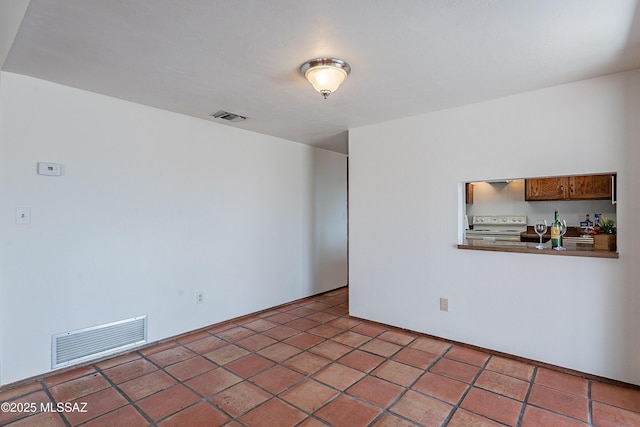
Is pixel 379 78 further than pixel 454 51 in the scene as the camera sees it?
Yes

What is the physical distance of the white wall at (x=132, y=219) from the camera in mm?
2396

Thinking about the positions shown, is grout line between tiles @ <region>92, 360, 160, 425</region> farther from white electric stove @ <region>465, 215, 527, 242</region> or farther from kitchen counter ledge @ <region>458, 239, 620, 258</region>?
white electric stove @ <region>465, 215, 527, 242</region>

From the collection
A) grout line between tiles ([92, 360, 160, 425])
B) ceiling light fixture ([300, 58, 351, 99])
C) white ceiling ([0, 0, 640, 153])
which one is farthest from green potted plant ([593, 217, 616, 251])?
grout line between tiles ([92, 360, 160, 425])

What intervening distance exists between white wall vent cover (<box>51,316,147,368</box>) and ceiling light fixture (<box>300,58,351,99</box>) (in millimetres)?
2618

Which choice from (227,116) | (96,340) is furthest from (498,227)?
(96,340)

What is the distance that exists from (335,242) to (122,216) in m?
3.12

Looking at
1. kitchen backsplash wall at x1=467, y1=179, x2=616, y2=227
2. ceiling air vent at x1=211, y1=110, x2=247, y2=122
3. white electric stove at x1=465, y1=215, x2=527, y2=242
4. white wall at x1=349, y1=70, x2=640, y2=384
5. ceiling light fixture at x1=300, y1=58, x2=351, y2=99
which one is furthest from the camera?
white electric stove at x1=465, y1=215, x2=527, y2=242

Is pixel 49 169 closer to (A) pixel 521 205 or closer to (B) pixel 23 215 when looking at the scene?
(B) pixel 23 215

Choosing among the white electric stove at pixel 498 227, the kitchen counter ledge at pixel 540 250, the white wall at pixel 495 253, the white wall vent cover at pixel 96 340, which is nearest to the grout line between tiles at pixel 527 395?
the white wall at pixel 495 253

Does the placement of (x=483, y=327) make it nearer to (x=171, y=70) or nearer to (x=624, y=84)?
(x=624, y=84)

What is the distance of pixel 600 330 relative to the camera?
244 cm

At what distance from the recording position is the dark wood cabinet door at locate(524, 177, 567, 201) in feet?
14.2

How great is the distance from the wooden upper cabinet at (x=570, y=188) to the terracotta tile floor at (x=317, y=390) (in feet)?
8.61

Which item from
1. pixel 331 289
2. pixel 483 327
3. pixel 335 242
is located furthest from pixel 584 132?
pixel 331 289
